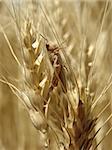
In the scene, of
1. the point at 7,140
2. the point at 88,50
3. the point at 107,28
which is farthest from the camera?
the point at 7,140

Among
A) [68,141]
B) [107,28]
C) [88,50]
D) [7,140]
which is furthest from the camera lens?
[7,140]

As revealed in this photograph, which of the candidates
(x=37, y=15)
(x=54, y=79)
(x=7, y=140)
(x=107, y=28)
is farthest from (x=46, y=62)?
(x=7, y=140)

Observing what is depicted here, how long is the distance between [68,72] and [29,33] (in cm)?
9

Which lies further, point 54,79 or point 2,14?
point 2,14

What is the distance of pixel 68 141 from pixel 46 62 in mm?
117

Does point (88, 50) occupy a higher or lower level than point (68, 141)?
higher

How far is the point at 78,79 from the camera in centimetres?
68

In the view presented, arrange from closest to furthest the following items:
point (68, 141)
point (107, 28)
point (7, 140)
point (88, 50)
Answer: point (68, 141)
point (88, 50)
point (107, 28)
point (7, 140)

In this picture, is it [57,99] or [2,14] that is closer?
[57,99]

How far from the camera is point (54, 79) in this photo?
68 centimetres

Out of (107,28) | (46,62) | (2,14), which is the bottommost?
(46,62)

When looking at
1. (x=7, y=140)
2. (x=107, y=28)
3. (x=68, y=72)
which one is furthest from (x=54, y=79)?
(x=7, y=140)

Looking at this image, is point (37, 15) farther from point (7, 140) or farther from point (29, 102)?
point (7, 140)

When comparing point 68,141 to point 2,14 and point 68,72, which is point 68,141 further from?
point 2,14
